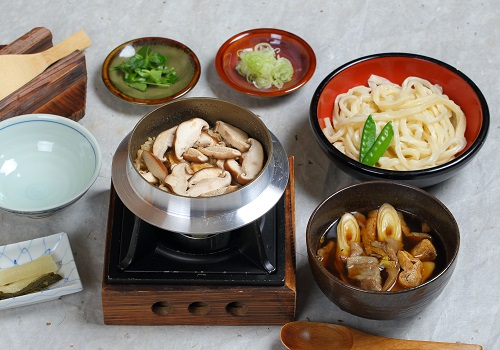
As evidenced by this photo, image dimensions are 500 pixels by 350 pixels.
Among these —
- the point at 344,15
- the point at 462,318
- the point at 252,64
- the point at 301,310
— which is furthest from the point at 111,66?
the point at 462,318

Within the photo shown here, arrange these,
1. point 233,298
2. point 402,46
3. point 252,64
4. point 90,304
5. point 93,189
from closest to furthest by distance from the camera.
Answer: point 233,298 → point 90,304 → point 93,189 → point 252,64 → point 402,46

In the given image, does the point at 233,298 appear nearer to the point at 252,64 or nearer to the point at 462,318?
the point at 462,318

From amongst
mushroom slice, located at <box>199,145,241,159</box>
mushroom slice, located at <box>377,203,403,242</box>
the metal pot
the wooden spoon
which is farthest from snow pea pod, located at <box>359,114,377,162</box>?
the wooden spoon

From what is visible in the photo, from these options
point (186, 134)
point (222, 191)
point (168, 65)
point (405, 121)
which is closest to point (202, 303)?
point (222, 191)

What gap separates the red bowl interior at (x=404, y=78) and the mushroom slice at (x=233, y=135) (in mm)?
534

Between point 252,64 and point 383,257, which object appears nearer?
point 383,257

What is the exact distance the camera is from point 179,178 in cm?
209

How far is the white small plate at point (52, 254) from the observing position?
2.33m

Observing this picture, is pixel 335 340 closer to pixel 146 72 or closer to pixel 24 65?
pixel 146 72

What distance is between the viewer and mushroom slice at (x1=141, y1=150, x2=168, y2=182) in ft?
6.89

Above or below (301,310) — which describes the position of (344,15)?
above

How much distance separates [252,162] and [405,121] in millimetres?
794

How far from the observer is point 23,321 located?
2330 mm

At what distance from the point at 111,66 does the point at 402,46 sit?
3.89 ft
